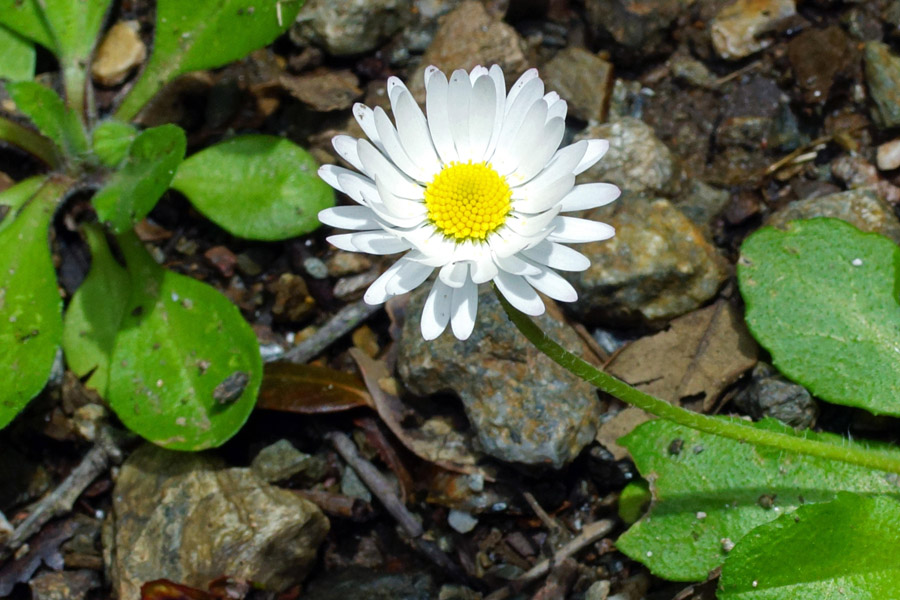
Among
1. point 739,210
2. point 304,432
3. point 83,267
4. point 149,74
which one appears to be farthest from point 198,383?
point 739,210

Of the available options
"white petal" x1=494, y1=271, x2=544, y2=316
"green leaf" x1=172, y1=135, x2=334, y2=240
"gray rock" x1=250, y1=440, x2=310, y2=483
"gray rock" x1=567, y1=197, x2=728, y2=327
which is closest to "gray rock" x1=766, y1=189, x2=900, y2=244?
"gray rock" x1=567, y1=197, x2=728, y2=327

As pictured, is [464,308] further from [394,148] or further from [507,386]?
[507,386]

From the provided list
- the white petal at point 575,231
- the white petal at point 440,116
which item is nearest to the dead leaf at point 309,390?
the white petal at point 440,116

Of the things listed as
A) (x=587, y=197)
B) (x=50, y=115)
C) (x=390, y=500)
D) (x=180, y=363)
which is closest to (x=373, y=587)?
(x=390, y=500)

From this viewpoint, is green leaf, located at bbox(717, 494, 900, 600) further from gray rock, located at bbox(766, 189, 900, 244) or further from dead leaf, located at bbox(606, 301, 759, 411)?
gray rock, located at bbox(766, 189, 900, 244)

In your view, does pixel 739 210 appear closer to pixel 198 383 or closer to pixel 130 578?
pixel 198 383

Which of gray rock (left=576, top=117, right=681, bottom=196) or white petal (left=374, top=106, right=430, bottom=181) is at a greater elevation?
white petal (left=374, top=106, right=430, bottom=181)
